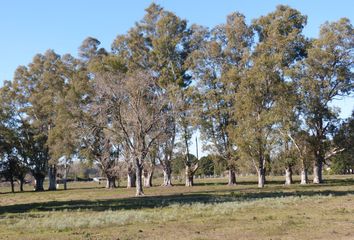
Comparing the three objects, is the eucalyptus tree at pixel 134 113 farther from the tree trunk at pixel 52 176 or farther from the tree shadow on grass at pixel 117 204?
the tree trunk at pixel 52 176

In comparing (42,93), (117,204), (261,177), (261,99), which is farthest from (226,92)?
(117,204)

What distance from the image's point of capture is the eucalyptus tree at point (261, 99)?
171ft

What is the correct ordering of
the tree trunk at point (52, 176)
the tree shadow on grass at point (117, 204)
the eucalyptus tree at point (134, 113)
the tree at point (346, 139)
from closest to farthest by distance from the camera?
1. the tree shadow on grass at point (117, 204)
2. the eucalyptus tree at point (134, 113)
3. the tree at point (346, 139)
4. the tree trunk at point (52, 176)

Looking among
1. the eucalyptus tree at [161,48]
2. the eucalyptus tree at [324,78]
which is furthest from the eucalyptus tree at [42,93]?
the eucalyptus tree at [324,78]

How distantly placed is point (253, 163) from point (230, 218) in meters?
37.6

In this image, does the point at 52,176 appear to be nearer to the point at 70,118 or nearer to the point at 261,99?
the point at 70,118

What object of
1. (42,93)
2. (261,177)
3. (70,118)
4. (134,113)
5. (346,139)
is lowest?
(261,177)

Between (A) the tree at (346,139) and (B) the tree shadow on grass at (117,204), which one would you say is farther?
(A) the tree at (346,139)

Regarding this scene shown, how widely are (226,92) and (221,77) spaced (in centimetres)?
234

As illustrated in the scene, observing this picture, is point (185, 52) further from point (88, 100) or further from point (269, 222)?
point (269, 222)

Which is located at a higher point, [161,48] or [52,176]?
[161,48]

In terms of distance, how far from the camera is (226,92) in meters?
59.8

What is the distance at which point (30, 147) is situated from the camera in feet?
240

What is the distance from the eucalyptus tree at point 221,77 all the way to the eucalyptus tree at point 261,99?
3.13m
